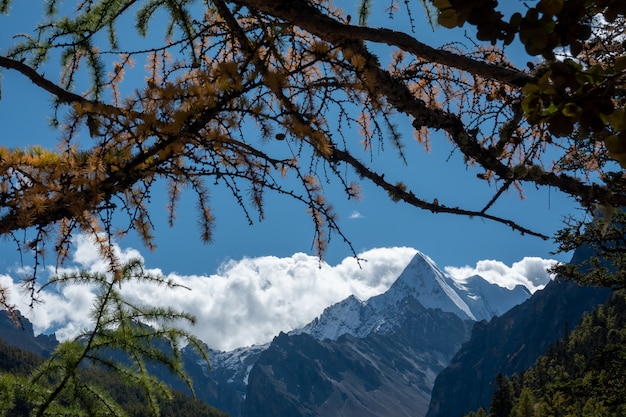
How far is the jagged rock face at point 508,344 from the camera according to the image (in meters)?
146

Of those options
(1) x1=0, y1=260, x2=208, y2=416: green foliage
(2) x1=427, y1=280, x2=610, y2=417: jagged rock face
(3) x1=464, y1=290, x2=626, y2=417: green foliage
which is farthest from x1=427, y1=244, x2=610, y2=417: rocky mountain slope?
(1) x1=0, y1=260, x2=208, y2=416: green foliage

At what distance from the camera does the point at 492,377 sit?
166 meters

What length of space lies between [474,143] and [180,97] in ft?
4.43

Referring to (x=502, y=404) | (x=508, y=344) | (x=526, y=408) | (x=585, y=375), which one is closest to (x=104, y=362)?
(x=585, y=375)

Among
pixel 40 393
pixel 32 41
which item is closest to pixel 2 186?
pixel 40 393

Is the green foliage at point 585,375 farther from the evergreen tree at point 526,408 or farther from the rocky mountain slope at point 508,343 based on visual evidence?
the rocky mountain slope at point 508,343

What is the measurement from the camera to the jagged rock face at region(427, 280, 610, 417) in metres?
146

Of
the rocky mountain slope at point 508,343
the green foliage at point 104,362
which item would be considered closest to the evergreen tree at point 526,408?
the green foliage at point 104,362

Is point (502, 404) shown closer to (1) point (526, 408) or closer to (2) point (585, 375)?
(1) point (526, 408)

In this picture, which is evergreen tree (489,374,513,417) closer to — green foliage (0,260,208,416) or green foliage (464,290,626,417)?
green foliage (464,290,626,417)

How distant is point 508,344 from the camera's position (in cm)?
17212

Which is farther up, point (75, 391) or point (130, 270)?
point (130, 270)

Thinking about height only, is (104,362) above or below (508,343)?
below

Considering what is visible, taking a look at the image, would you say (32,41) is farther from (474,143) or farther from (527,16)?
(527,16)
